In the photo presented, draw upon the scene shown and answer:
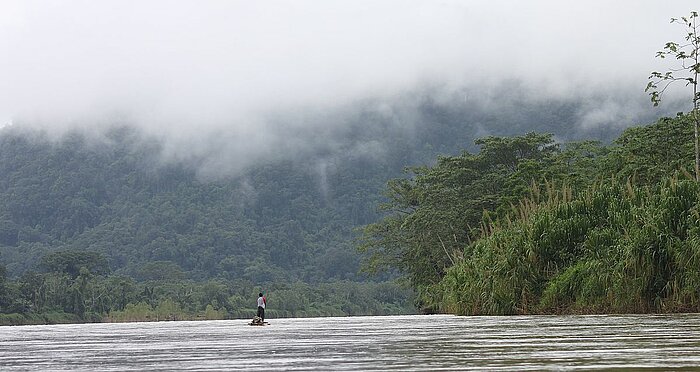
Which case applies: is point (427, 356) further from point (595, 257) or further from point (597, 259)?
point (595, 257)

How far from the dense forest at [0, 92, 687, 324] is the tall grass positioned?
539 mm

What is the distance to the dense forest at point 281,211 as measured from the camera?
54000 mm

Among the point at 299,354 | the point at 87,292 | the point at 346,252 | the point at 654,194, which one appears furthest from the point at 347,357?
the point at 346,252

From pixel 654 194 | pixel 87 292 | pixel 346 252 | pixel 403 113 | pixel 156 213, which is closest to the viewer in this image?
pixel 654 194

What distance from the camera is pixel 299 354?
8516 mm

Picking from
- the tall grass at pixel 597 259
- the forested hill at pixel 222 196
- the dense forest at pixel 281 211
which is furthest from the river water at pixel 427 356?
the forested hill at pixel 222 196

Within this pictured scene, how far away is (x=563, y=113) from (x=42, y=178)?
80.3 m

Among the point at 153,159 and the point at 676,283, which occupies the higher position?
the point at 153,159

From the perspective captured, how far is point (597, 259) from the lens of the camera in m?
20.8

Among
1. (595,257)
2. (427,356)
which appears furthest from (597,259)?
(427,356)

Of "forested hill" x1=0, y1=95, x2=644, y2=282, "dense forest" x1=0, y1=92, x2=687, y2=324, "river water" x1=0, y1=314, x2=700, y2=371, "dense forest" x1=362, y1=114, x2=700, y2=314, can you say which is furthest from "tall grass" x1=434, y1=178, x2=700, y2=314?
"forested hill" x1=0, y1=95, x2=644, y2=282

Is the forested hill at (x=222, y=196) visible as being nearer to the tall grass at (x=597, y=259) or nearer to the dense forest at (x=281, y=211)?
the dense forest at (x=281, y=211)

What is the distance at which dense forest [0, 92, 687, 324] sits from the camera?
54.0 metres

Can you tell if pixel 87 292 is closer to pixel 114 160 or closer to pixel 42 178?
pixel 42 178
